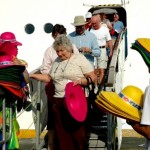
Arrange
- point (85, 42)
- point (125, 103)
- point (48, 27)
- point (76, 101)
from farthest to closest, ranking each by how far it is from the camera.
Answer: point (48, 27) < point (85, 42) < point (76, 101) < point (125, 103)

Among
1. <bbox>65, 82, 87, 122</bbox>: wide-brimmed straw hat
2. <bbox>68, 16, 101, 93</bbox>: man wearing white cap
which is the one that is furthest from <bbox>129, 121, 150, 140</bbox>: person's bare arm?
<bbox>68, 16, 101, 93</bbox>: man wearing white cap

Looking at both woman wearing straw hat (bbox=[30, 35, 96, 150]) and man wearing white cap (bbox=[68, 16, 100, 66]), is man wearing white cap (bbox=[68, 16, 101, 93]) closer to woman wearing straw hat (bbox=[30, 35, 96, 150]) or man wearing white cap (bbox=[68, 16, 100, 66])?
man wearing white cap (bbox=[68, 16, 100, 66])

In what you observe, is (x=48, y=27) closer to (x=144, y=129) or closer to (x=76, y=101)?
(x=76, y=101)

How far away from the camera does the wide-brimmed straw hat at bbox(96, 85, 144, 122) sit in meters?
5.35

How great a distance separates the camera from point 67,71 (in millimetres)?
8477

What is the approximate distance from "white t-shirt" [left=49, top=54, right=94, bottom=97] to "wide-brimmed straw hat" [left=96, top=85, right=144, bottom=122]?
2.96 metres

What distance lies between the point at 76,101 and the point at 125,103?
9.94 ft

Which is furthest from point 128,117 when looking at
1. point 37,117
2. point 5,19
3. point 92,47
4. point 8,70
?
point 5,19

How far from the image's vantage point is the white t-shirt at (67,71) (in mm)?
8477

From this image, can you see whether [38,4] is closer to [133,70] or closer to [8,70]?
[133,70]

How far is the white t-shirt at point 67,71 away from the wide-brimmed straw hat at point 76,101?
0.59 ft

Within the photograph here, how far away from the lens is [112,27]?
16.4 m

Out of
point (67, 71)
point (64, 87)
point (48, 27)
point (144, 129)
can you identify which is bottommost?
point (48, 27)

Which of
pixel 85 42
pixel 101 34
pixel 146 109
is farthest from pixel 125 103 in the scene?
pixel 101 34
